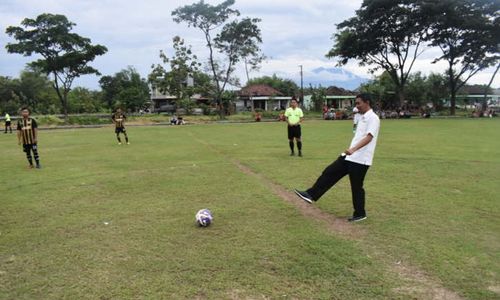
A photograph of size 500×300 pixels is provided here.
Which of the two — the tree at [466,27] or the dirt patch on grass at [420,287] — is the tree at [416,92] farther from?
the dirt patch on grass at [420,287]

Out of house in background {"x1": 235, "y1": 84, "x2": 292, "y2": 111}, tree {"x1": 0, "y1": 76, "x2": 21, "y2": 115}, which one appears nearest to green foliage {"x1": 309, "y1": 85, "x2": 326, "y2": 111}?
house in background {"x1": 235, "y1": 84, "x2": 292, "y2": 111}

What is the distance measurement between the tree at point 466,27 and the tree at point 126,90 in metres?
45.9

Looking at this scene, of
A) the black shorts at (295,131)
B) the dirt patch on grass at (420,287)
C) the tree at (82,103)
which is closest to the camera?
the dirt patch on grass at (420,287)

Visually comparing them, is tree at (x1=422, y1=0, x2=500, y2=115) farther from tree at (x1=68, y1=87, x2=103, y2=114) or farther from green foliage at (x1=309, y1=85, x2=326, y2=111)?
tree at (x1=68, y1=87, x2=103, y2=114)

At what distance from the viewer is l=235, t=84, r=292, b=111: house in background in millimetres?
70312

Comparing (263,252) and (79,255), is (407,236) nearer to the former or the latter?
(263,252)

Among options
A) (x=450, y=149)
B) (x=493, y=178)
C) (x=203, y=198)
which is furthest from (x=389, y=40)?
(x=203, y=198)

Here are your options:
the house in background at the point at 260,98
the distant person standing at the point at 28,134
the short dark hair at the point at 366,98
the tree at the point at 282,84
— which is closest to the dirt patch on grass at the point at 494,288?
the short dark hair at the point at 366,98

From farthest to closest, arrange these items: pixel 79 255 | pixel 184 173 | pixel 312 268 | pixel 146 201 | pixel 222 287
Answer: pixel 184 173 → pixel 146 201 → pixel 79 255 → pixel 312 268 → pixel 222 287

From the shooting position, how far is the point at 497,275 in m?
4.27

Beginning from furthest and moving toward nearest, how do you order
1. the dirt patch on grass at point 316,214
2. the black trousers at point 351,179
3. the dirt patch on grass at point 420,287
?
1. the black trousers at point 351,179
2. the dirt patch on grass at point 316,214
3. the dirt patch on grass at point 420,287

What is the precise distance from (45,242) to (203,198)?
2.97 meters

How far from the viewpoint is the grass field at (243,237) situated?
13.5ft

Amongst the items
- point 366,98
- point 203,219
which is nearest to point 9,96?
point 203,219
